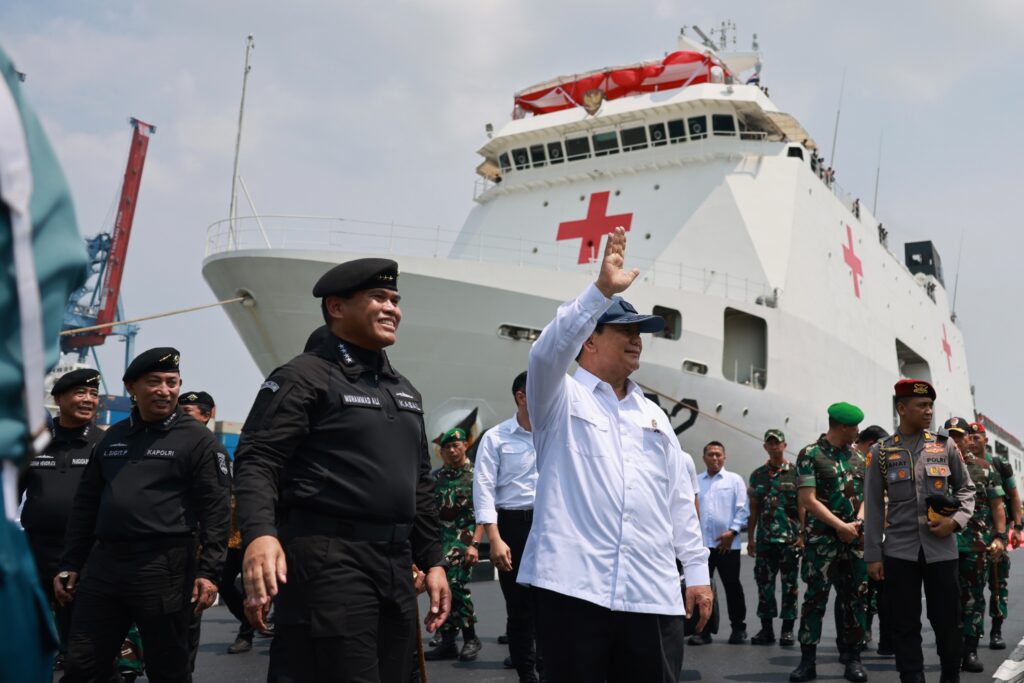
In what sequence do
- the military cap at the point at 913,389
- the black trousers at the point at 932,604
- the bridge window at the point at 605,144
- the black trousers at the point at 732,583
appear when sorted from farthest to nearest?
1. the bridge window at the point at 605,144
2. the black trousers at the point at 732,583
3. the military cap at the point at 913,389
4. the black trousers at the point at 932,604

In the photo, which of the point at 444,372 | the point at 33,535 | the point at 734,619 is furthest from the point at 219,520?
the point at 444,372

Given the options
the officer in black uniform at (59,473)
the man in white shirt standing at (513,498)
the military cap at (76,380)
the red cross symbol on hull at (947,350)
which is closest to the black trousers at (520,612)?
the man in white shirt standing at (513,498)

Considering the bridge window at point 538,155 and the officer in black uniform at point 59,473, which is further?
the bridge window at point 538,155

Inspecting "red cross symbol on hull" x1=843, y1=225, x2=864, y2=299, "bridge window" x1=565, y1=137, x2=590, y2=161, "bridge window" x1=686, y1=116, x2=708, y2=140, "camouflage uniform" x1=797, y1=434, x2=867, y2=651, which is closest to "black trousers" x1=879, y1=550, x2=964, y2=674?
"camouflage uniform" x1=797, y1=434, x2=867, y2=651

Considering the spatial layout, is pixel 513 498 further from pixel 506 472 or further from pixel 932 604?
pixel 932 604

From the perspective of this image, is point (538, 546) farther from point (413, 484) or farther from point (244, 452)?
point (244, 452)

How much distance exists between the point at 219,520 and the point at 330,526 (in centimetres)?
148

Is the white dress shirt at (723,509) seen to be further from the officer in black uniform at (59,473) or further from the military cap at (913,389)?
the officer in black uniform at (59,473)

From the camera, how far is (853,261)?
1994 cm

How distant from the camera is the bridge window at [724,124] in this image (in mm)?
17375

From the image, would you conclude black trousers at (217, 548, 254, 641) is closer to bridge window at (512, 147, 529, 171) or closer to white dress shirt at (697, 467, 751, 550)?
white dress shirt at (697, 467, 751, 550)

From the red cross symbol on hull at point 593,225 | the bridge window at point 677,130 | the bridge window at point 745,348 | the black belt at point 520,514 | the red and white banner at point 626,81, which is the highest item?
the red and white banner at point 626,81

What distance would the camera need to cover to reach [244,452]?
2.49m

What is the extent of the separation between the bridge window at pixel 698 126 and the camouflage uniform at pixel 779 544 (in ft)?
36.3
